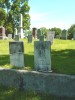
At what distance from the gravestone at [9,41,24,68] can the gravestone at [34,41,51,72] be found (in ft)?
3.10

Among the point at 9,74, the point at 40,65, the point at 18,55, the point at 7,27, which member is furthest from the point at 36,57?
the point at 7,27

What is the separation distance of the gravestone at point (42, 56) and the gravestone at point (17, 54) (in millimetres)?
945

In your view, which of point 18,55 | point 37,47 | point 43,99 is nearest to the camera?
point 43,99

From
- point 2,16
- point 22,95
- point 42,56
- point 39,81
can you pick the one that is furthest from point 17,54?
point 2,16

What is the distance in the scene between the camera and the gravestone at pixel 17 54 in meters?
11.5

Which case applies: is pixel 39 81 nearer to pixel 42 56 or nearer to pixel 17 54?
pixel 42 56

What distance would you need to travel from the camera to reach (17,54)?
38.5ft

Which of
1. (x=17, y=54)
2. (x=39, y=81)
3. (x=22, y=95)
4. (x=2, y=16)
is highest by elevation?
(x=2, y=16)

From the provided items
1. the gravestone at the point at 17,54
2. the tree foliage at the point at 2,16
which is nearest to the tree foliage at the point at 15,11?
the tree foliage at the point at 2,16

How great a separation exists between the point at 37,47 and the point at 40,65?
25.3 inches

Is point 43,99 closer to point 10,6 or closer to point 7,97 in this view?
point 7,97

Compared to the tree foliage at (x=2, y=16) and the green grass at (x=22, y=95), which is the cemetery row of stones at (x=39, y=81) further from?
the tree foliage at (x=2, y=16)

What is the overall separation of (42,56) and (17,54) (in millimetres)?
1402

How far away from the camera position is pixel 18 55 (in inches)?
462
